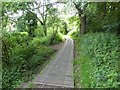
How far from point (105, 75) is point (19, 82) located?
2.02 metres

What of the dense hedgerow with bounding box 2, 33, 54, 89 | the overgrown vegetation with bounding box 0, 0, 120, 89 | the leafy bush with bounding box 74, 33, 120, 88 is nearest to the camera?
the leafy bush with bounding box 74, 33, 120, 88

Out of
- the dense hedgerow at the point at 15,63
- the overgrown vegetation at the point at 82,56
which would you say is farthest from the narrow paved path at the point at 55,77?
the dense hedgerow at the point at 15,63

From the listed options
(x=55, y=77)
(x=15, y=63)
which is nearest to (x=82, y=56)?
(x=55, y=77)

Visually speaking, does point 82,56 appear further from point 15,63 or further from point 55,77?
point 15,63

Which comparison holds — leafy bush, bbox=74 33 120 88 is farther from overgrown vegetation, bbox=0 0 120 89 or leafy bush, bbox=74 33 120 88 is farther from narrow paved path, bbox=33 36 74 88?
narrow paved path, bbox=33 36 74 88

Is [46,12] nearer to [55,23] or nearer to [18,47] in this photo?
[55,23]

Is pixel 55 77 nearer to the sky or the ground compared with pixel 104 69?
nearer to the ground

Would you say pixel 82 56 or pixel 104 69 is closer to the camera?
pixel 104 69

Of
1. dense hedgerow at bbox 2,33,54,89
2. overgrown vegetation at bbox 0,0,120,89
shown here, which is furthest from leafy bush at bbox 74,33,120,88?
dense hedgerow at bbox 2,33,54,89

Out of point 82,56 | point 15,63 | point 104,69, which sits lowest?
point 82,56

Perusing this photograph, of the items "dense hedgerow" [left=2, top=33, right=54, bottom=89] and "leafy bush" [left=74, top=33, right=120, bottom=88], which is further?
"dense hedgerow" [left=2, top=33, right=54, bottom=89]

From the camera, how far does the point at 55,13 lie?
12.2m

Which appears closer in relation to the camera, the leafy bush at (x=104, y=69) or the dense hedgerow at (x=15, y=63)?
the leafy bush at (x=104, y=69)

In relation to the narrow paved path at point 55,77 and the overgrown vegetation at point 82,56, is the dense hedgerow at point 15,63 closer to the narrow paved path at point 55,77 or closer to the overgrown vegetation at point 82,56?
the overgrown vegetation at point 82,56
